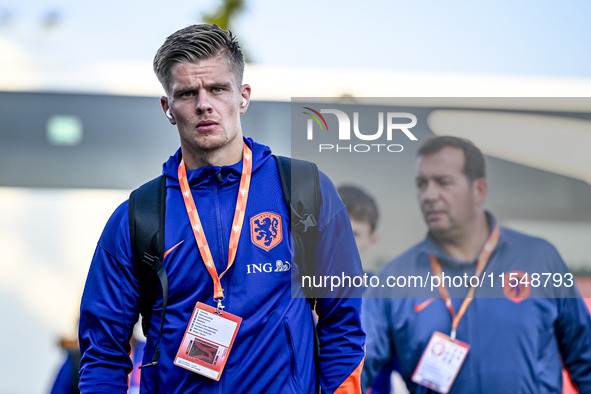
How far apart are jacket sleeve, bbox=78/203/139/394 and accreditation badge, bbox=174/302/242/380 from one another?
235mm

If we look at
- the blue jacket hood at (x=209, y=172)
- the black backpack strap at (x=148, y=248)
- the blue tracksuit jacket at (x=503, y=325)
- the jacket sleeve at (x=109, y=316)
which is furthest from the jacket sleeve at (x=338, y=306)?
the blue tracksuit jacket at (x=503, y=325)

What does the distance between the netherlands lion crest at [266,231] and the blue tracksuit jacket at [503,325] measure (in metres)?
1.25

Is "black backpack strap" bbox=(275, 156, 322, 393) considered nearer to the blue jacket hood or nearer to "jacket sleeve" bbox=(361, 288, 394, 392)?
the blue jacket hood

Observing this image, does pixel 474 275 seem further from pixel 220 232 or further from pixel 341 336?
pixel 220 232

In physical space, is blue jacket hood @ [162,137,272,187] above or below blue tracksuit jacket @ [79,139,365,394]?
above

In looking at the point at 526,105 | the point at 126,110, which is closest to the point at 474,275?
the point at 526,105

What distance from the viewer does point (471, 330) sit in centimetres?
409

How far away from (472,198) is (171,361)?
175cm

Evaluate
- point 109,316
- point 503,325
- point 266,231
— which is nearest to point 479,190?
point 503,325

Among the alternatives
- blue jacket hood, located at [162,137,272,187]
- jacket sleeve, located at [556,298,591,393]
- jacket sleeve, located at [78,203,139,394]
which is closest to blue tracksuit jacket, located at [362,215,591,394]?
jacket sleeve, located at [556,298,591,393]

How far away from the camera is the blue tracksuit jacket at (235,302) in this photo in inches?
96.9

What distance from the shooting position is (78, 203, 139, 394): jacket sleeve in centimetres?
255

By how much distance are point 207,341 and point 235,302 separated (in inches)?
6.1

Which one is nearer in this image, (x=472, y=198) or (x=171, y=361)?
(x=171, y=361)
